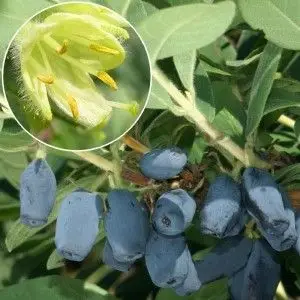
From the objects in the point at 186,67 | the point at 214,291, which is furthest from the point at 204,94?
the point at 214,291

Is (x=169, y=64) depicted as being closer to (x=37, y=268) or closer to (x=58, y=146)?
(x=58, y=146)

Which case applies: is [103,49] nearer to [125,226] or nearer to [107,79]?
[107,79]

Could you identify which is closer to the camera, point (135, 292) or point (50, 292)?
point (50, 292)

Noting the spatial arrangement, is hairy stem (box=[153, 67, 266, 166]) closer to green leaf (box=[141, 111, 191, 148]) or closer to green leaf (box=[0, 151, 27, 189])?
green leaf (box=[141, 111, 191, 148])

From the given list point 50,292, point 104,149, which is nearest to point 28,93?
point 104,149

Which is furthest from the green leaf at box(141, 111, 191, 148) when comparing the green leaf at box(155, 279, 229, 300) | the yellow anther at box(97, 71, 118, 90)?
the green leaf at box(155, 279, 229, 300)
